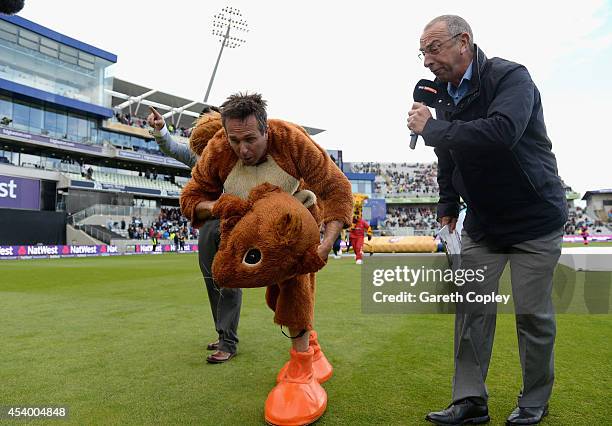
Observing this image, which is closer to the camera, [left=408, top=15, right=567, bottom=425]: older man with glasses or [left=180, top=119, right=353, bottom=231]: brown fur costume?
[left=408, top=15, right=567, bottom=425]: older man with glasses

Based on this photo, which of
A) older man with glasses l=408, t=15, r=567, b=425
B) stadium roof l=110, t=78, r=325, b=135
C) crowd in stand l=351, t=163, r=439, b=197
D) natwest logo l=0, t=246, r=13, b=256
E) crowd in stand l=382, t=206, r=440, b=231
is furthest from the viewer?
crowd in stand l=351, t=163, r=439, b=197

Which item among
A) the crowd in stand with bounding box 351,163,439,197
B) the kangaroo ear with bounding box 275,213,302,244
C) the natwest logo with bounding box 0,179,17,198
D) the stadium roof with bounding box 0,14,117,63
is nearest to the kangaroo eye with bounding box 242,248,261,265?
the kangaroo ear with bounding box 275,213,302,244

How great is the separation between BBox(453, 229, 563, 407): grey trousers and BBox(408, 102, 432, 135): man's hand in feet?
2.79

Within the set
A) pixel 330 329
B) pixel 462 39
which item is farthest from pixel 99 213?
pixel 462 39

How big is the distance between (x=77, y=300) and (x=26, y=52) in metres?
38.0

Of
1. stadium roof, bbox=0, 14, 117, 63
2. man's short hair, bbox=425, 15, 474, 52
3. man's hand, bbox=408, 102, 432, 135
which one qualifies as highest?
stadium roof, bbox=0, 14, 117, 63

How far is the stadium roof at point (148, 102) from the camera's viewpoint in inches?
1836

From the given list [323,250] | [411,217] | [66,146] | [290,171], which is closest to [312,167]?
[290,171]

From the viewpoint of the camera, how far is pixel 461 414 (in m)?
2.18

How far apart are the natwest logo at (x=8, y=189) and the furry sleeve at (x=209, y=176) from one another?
33694 mm

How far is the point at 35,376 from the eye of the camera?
9.57ft

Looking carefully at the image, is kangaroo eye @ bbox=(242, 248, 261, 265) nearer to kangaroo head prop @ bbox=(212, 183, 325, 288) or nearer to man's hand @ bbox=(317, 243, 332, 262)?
kangaroo head prop @ bbox=(212, 183, 325, 288)

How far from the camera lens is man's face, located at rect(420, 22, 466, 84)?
6.96ft

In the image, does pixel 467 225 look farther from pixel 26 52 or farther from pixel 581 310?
pixel 26 52
